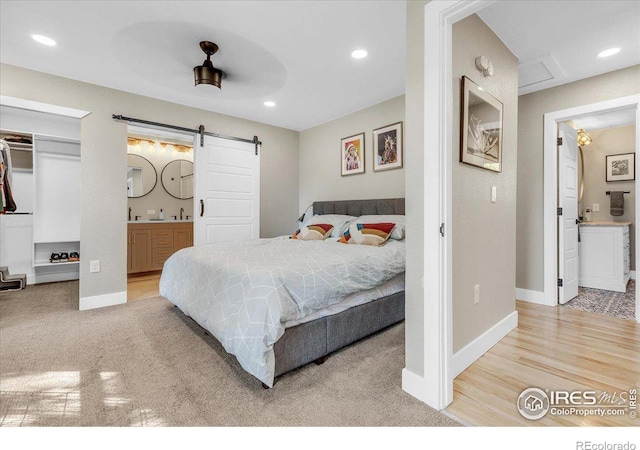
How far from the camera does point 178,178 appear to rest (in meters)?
5.69

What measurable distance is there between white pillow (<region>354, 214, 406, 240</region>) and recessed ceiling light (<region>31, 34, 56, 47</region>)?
3260mm

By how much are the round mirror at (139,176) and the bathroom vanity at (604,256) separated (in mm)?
6943

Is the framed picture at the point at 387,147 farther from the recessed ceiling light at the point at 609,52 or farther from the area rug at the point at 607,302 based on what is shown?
the area rug at the point at 607,302

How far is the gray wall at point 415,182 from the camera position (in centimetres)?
157

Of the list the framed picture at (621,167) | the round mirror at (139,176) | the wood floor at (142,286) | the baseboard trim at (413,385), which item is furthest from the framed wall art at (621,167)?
the round mirror at (139,176)

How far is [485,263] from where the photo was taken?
2.12 metres

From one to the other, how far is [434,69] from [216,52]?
6.53 ft

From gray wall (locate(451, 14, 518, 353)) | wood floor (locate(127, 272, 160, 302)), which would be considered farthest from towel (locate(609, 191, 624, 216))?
wood floor (locate(127, 272, 160, 302))

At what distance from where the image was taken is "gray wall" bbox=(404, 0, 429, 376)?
1567 millimetres

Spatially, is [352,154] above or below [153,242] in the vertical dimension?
above

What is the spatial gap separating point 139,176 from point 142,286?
2.17m

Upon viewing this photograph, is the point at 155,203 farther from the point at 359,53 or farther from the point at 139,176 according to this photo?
the point at 359,53

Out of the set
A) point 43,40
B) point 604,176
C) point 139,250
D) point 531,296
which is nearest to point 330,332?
point 531,296
